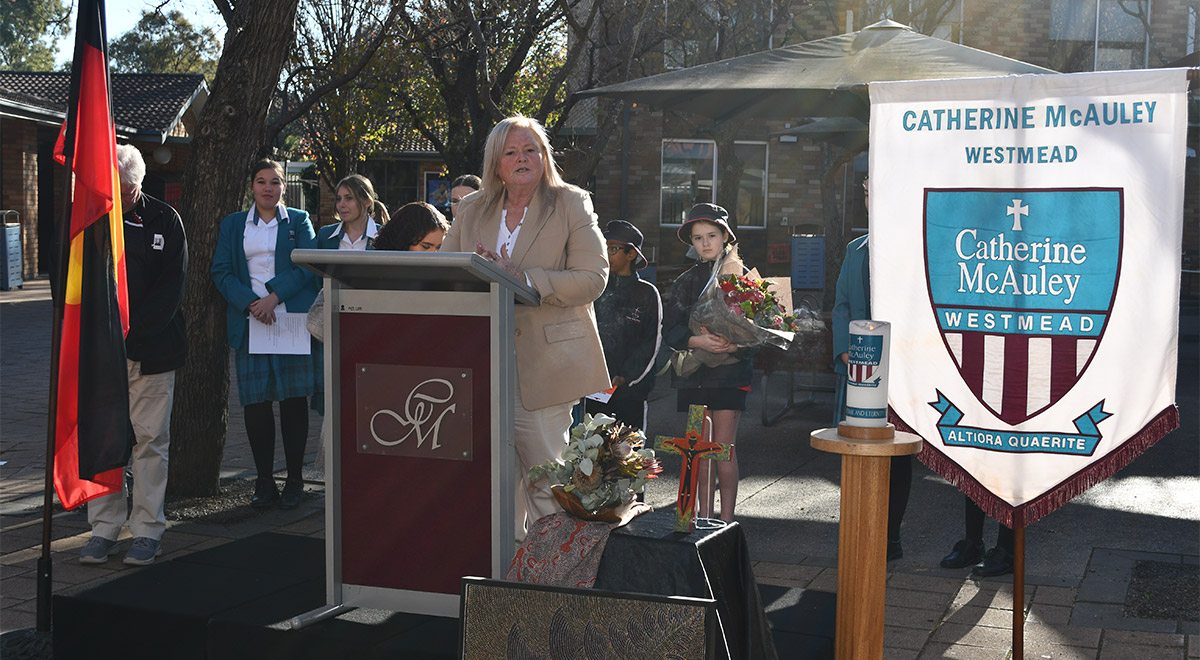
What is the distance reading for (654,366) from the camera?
5832 millimetres

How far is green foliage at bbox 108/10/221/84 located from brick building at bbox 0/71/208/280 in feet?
4.86

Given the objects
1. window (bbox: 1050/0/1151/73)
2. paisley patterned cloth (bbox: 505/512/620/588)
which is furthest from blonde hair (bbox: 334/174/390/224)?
window (bbox: 1050/0/1151/73)

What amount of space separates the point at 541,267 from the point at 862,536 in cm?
160

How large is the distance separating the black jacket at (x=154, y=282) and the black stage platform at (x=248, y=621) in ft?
4.05

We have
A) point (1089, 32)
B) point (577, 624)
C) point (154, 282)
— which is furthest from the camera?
point (1089, 32)

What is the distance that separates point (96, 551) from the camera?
17.3 ft

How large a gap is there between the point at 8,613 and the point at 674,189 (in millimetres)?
21351

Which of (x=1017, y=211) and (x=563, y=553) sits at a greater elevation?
(x=1017, y=211)

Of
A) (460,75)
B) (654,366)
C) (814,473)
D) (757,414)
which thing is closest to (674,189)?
(460,75)

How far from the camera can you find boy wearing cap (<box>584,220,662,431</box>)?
18.6 feet

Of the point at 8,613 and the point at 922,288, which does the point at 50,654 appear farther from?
the point at 922,288

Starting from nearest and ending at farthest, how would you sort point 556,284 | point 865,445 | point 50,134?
1. point 865,445
2. point 556,284
3. point 50,134

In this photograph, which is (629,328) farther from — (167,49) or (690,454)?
(167,49)

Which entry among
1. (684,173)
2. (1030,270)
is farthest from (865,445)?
(684,173)
